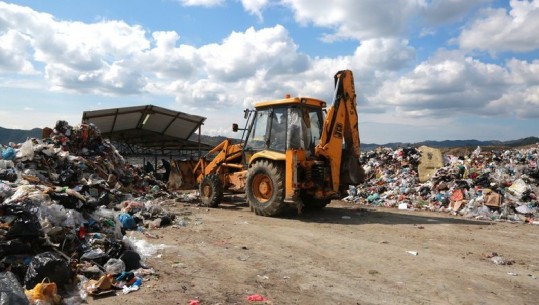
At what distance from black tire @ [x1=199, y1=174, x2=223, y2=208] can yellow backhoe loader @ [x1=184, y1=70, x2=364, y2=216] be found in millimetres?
914

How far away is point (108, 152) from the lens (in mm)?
11711

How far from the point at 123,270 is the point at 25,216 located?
1228 millimetres

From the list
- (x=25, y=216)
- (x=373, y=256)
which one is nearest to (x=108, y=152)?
(x=25, y=216)

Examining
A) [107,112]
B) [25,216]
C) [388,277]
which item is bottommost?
[388,277]

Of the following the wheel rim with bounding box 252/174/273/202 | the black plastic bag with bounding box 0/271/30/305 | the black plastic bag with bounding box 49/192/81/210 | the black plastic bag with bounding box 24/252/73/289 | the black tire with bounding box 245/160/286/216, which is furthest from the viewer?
the wheel rim with bounding box 252/174/273/202

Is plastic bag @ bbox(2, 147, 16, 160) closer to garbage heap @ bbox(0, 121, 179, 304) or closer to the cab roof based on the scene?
garbage heap @ bbox(0, 121, 179, 304)

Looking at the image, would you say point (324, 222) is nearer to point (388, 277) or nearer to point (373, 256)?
point (373, 256)

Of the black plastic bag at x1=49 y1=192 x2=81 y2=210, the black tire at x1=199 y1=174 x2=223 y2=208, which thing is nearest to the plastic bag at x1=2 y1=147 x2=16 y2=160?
the black plastic bag at x1=49 y1=192 x2=81 y2=210

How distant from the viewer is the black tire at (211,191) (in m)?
9.88

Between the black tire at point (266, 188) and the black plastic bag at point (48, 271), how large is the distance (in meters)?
4.62

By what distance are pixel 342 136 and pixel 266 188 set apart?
1.83 metres

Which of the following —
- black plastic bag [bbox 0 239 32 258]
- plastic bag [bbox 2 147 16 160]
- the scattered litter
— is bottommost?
the scattered litter

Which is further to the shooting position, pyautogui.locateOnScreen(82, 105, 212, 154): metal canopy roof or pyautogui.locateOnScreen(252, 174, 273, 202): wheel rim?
pyautogui.locateOnScreen(82, 105, 212, 154): metal canopy roof

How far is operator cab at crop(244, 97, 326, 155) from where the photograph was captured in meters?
8.41
